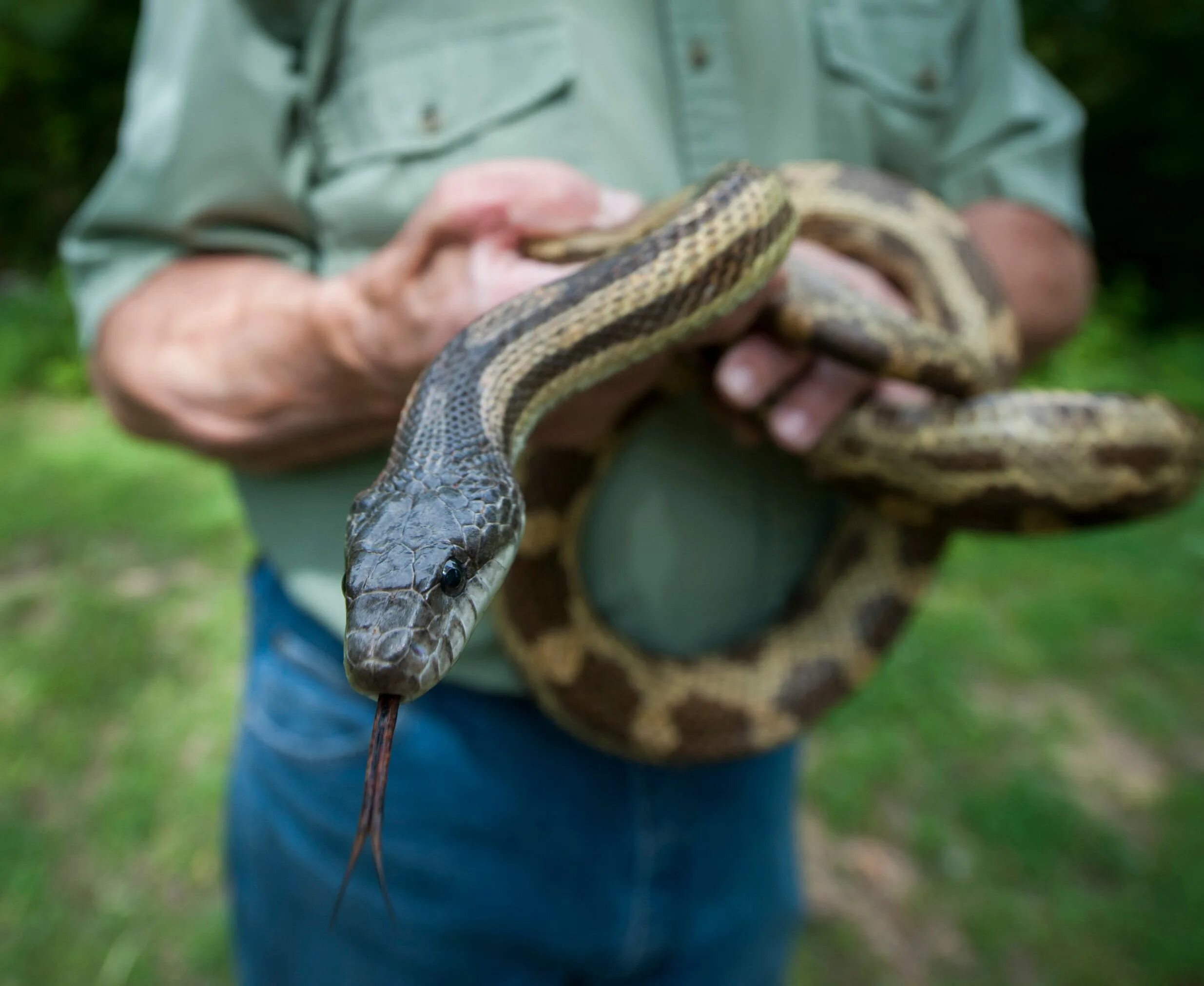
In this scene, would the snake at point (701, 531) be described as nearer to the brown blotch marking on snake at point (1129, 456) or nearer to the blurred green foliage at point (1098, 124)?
the brown blotch marking on snake at point (1129, 456)

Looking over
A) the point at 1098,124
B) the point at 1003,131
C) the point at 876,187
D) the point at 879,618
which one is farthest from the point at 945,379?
the point at 1098,124

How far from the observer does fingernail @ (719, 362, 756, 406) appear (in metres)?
1.76

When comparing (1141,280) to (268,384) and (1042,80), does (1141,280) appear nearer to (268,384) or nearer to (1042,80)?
(1042,80)

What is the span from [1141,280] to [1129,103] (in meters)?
2.23

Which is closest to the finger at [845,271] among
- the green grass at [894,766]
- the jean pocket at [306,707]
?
the jean pocket at [306,707]

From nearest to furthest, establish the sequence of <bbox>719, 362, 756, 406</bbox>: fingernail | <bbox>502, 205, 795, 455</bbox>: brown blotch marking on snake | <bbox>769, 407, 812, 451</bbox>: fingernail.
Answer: <bbox>502, 205, 795, 455</bbox>: brown blotch marking on snake
<bbox>719, 362, 756, 406</bbox>: fingernail
<bbox>769, 407, 812, 451</bbox>: fingernail

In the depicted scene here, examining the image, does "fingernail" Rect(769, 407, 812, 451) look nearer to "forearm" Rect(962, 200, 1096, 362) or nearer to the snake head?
the snake head

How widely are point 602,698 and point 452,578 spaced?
0.81 metres

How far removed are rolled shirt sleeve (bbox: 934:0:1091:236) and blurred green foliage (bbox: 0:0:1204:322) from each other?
10326 mm

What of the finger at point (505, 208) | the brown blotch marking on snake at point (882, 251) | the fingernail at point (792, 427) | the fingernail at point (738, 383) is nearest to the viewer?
the finger at point (505, 208)

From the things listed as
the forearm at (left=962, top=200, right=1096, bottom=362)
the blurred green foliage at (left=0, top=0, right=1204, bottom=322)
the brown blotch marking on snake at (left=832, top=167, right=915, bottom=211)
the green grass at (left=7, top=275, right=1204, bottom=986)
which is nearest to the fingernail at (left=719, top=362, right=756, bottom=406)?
the brown blotch marking on snake at (left=832, top=167, right=915, bottom=211)

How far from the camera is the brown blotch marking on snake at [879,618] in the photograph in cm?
234

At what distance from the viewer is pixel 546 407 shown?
1561mm

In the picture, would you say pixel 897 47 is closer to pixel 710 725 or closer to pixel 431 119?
pixel 431 119
